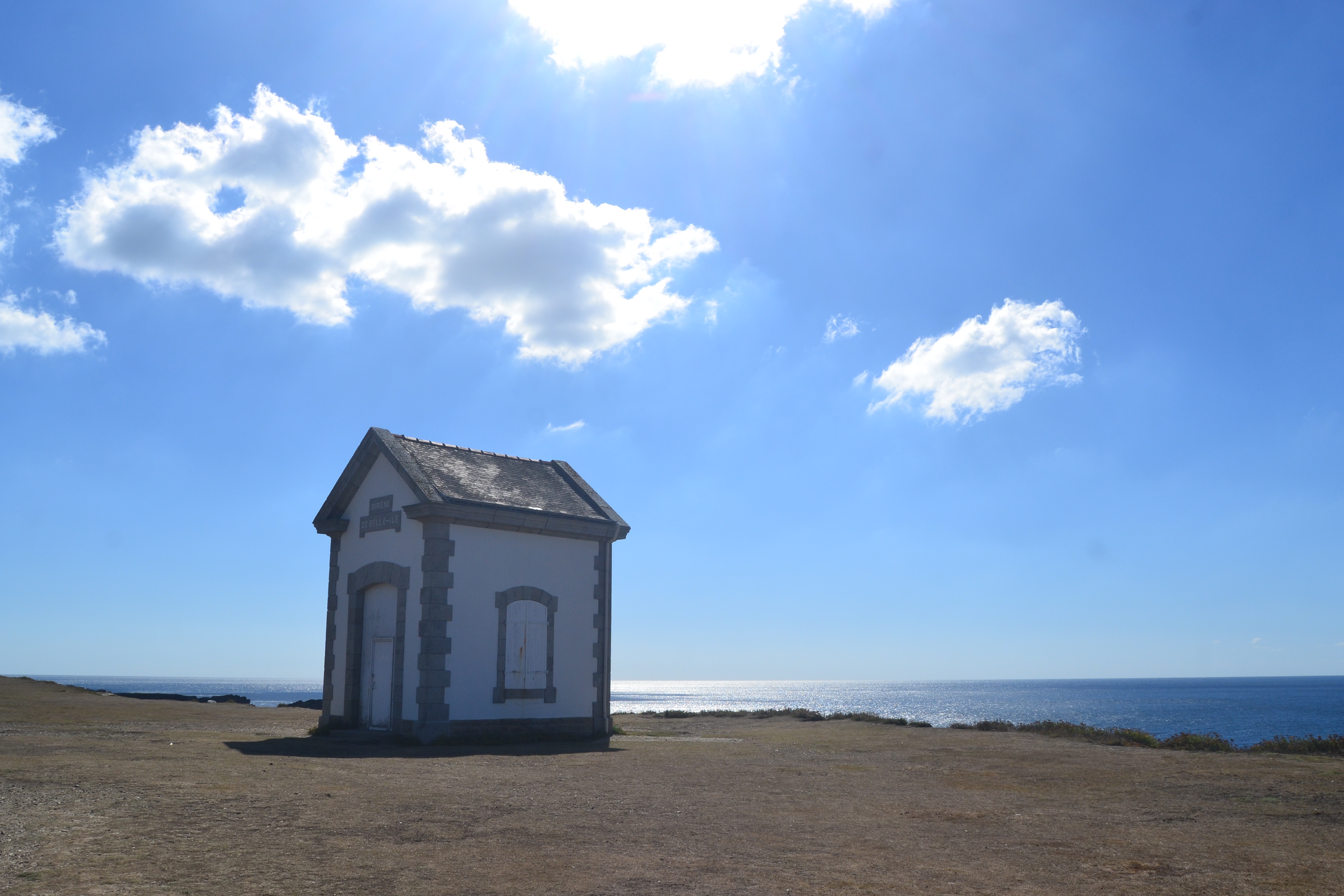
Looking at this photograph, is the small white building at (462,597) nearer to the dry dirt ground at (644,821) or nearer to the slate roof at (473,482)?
the slate roof at (473,482)

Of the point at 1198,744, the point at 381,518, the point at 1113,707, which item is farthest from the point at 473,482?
the point at 1113,707

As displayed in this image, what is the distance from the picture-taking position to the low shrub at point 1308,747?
52.0 ft

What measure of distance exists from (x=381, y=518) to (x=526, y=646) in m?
4.03

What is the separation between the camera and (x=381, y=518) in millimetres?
19281

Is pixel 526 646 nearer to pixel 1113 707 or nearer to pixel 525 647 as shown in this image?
pixel 525 647

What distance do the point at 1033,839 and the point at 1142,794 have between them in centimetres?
396

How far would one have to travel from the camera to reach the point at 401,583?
18359mm

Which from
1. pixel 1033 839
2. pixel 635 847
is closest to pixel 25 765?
pixel 635 847

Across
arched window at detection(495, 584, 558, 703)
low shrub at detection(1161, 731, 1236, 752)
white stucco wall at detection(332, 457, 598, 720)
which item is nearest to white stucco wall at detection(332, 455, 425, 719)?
white stucco wall at detection(332, 457, 598, 720)

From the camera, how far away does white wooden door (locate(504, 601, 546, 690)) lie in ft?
61.2

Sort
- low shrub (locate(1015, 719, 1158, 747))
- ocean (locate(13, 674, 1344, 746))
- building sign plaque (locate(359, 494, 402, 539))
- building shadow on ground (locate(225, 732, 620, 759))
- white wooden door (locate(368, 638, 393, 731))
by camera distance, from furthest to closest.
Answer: ocean (locate(13, 674, 1344, 746)) → building sign plaque (locate(359, 494, 402, 539)) → white wooden door (locate(368, 638, 393, 731)) → low shrub (locate(1015, 719, 1158, 747)) → building shadow on ground (locate(225, 732, 620, 759))

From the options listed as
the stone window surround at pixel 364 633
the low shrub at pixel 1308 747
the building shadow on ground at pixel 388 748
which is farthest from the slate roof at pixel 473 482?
the low shrub at pixel 1308 747

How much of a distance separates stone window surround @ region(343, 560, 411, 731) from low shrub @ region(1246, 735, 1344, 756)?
15.6m

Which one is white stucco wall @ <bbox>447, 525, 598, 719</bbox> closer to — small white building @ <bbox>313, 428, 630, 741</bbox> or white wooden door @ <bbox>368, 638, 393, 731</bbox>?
small white building @ <bbox>313, 428, 630, 741</bbox>
